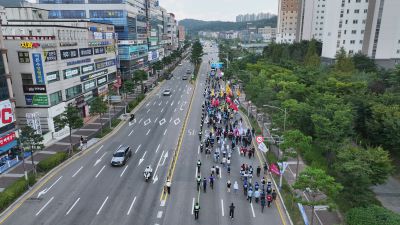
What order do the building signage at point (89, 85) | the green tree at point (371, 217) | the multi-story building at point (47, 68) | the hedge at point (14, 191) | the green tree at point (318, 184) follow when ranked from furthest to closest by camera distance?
the building signage at point (89, 85)
the multi-story building at point (47, 68)
the hedge at point (14, 191)
the green tree at point (318, 184)
the green tree at point (371, 217)

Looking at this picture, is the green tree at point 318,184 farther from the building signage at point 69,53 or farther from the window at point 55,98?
the building signage at point 69,53

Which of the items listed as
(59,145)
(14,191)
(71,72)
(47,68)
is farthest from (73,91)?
(14,191)

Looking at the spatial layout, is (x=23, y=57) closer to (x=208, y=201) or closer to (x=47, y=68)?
(x=47, y=68)

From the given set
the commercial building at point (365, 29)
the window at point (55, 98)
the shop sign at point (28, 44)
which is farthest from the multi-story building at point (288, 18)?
the shop sign at point (28, 44)

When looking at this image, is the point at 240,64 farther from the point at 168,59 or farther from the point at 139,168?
the point at 139,168

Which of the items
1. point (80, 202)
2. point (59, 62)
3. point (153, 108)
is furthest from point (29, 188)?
point (153, 108)

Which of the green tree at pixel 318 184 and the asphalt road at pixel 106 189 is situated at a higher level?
the green tree at pixel 318 184

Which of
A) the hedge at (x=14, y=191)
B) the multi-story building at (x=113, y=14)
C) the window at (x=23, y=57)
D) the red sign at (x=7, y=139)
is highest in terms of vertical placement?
the multi-story building at (x=113, y=14)
